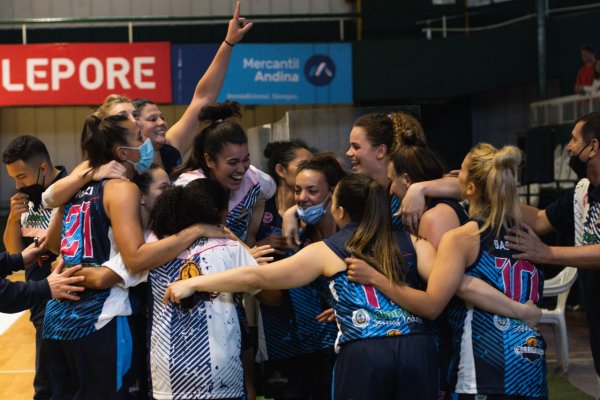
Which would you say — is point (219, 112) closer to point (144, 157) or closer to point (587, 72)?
point (144, 157)

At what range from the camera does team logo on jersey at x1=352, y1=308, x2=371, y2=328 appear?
3.26 m

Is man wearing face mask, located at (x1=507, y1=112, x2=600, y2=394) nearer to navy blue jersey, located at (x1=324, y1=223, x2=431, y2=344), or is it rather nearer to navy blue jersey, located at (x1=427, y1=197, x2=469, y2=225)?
navy blue jersey, located at (x1=427, y1=197, x2=469, y2=225)

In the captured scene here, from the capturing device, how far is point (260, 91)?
562 inches

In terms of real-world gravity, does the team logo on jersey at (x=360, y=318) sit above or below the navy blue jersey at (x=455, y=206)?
below

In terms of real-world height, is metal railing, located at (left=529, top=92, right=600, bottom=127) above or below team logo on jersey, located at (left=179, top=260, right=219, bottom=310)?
above

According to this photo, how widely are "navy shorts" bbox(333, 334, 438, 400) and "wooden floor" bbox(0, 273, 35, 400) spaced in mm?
3850

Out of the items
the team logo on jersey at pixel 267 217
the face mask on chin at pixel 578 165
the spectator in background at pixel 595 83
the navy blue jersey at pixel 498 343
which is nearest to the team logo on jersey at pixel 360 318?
the navy blue jersey at pixel 498 343

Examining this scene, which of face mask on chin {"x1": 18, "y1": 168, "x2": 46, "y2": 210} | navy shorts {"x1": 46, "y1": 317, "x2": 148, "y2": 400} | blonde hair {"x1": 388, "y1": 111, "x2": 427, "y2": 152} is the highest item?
blonde hair {"x1": 388, "y1": 111, "x2": 427, "y2": 152}

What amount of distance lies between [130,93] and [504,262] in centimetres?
1141

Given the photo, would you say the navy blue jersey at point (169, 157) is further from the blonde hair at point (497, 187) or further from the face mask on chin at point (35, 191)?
the blonde hair at point (497, 187)

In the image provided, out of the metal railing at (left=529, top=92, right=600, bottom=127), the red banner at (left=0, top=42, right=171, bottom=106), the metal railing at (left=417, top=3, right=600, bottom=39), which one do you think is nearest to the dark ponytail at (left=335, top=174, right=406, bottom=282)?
the metal railing at (left=529, top=92, right=600, bottom=127)

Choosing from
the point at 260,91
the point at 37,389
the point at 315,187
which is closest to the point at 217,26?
the point at 260,91

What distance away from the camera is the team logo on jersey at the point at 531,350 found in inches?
134

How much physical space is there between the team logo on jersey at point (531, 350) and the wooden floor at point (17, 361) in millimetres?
4112
